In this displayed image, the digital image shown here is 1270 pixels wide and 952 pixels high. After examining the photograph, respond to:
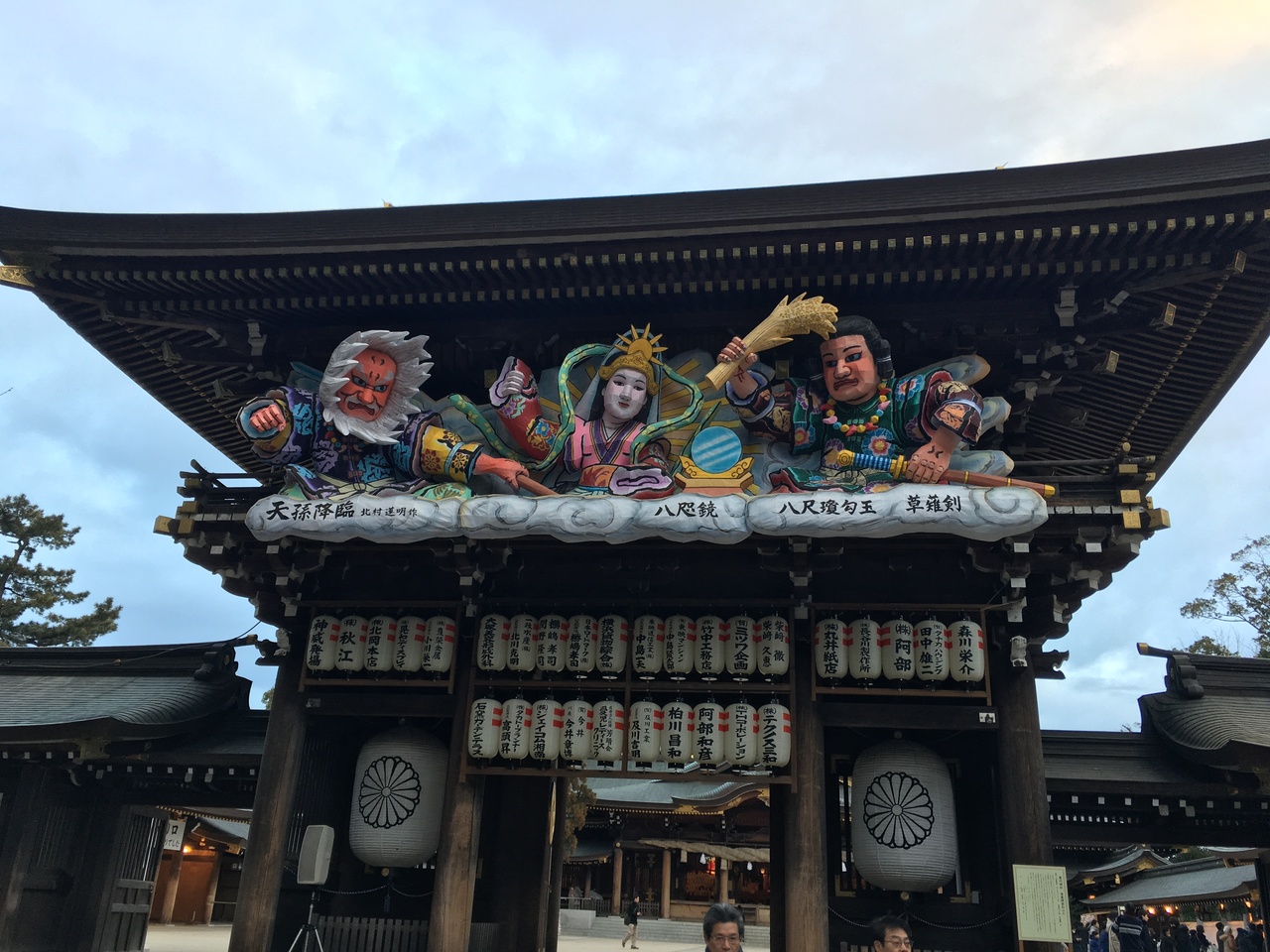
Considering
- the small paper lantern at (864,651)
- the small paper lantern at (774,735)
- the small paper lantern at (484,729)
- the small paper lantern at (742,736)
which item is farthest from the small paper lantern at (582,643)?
the small paper lantern at (864,651)

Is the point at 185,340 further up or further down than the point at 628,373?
further up

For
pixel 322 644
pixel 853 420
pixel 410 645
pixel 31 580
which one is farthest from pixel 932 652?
pixel 31 580

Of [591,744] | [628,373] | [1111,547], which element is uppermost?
[628,373]

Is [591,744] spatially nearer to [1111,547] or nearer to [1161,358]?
[1111,547]

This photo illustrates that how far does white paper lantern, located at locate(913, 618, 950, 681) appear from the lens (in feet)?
33.2

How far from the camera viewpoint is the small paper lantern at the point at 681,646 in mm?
10523

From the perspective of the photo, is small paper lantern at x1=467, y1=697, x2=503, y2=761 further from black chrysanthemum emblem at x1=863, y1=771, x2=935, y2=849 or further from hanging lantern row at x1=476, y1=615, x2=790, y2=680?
black chrysanthemum emblem at x1=863, y1=771, x2=935, y2=849

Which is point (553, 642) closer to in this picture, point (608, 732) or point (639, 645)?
point (639, 645)

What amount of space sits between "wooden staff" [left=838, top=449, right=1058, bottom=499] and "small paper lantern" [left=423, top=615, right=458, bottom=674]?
16.8 feet

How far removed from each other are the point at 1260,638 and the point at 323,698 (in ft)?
103

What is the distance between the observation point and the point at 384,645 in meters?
11.1

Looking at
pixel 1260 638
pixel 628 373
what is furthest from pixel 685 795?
pixel 628 373

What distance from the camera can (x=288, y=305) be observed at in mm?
11227

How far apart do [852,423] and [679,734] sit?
4.01 metres
